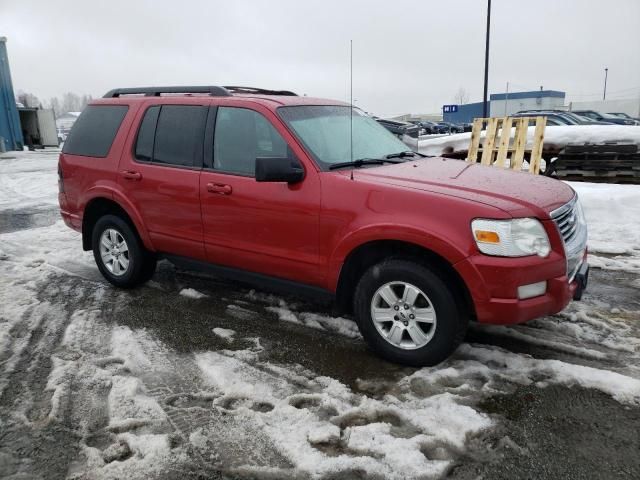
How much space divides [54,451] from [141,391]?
63 centimetres

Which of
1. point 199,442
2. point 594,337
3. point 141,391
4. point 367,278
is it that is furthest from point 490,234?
point 141,391

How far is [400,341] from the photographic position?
347 cm

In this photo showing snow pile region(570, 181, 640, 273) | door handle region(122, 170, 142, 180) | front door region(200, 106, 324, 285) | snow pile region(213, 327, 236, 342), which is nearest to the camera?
front door region(200, 106, 324, 285)

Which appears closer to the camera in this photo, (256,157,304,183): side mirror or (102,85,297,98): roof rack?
(256,157,304,183): side mirror

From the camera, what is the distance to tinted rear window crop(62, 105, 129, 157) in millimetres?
4992

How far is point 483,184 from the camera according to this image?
11.3 ft

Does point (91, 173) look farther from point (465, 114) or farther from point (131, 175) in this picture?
point (465, 114)

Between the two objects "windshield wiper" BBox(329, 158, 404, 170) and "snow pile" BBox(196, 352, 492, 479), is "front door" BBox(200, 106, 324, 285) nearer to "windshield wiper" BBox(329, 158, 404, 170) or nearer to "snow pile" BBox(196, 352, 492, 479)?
"windshield wiper" BBox(329, 158, 404, 170)

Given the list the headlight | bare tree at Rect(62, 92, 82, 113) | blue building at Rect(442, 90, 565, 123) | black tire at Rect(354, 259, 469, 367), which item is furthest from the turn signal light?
bare tree at Rect(62, 92, 82, 113)

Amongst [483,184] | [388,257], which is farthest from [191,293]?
[483,184]

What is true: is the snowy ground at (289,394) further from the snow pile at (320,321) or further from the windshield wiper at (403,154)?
the windshield wiper at (403,154)

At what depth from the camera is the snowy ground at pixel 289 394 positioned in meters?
2.55

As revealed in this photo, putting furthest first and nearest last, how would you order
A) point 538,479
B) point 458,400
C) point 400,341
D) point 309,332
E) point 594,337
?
point 309,332
point 594,337
point 400,341
point 458,400
point 538,479

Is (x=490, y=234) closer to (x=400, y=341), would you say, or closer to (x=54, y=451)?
(x=400, y=341)
